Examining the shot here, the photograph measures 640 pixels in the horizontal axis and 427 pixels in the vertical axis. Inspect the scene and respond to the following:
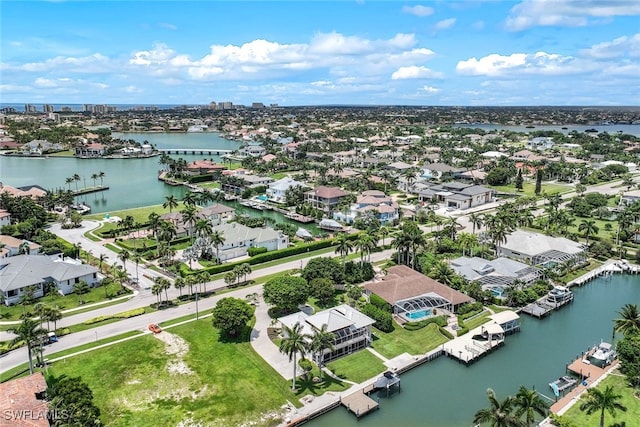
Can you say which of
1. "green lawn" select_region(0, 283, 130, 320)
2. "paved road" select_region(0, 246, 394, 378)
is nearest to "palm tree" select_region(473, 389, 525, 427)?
"paved road" select_region(0, 246, 394, 378)

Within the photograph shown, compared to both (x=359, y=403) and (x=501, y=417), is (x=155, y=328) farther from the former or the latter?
(x=501, y=417)

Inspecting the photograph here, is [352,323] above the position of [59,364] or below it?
above

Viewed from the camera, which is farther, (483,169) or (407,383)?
(483,169)

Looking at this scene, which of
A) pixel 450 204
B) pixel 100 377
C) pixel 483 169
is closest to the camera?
pixel 100 377

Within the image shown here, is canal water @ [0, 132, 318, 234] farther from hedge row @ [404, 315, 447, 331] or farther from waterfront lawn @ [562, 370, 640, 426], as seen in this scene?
waterfront lawn @ [562, 370, 640, 426]

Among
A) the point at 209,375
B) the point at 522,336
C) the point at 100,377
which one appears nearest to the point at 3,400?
the point at 100,377

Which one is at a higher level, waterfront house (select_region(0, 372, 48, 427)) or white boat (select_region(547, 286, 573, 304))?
waterfront house (select_region(0, 372, 48, 427))

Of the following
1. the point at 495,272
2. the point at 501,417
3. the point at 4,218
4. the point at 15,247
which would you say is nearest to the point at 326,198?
the point at 495,272

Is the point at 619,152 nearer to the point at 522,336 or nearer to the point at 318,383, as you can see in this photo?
the point at 522,336
